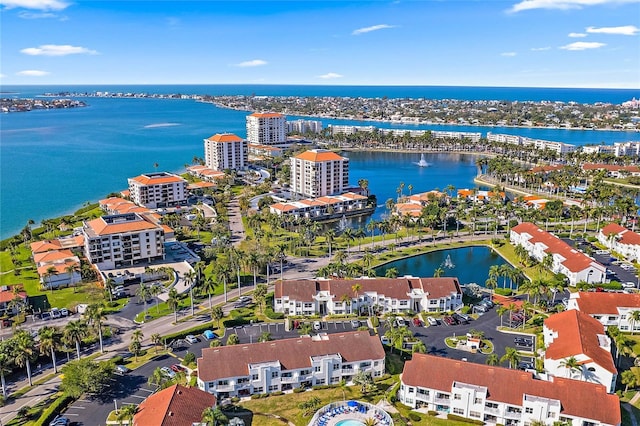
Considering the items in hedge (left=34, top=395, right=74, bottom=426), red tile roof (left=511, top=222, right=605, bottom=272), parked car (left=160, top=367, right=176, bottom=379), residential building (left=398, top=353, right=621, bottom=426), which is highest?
red tile roof (left=511, top=222, right=605, bottom=272)

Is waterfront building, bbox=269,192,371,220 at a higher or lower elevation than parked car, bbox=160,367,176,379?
higher

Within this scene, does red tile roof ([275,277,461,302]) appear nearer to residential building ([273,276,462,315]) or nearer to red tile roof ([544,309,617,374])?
residential building ([273,276,462,315])

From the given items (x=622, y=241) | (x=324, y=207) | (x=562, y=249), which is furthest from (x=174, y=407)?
(x=622, y=241)

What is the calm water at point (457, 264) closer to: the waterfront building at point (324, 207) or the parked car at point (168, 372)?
the waterfront building at point (324, 207)

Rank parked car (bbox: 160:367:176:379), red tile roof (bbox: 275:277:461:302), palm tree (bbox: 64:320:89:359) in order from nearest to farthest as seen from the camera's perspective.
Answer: parked car (bbox: 160:367:176:379) < palm tree (bbox: 64:320:89:359) < red tile roof (bbox: 275:277:461:302)

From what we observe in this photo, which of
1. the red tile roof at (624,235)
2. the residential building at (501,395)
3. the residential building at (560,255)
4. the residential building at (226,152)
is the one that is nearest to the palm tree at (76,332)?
the residential building at (501,395)

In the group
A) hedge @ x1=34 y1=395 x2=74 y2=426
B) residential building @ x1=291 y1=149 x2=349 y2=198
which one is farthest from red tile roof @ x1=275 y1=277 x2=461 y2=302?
residential building @ x1=291 y1=149 x2=349 y2=198
